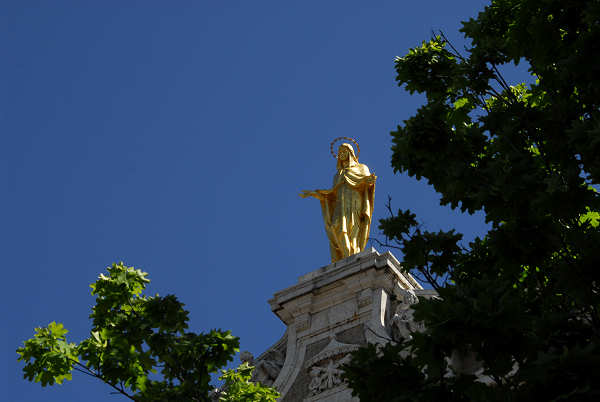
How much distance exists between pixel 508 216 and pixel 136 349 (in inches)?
190

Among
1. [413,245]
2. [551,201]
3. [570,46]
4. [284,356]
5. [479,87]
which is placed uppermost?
[284,356]

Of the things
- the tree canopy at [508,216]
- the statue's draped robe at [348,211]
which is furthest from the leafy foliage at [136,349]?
the statue's draped robe at [348,211]

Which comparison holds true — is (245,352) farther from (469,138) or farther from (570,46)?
(570,46)

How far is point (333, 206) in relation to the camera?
1895cm

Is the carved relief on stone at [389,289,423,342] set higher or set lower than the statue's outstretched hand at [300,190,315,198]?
lower

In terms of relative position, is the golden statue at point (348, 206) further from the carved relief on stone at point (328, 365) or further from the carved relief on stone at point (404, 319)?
the carved relief on stone at point (328, 365)

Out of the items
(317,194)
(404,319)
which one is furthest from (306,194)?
(404,319)

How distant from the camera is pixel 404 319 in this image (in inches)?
616

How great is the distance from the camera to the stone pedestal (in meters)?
15.8

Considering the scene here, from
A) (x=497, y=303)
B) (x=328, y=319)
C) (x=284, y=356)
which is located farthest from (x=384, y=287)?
(x=497, y=303)

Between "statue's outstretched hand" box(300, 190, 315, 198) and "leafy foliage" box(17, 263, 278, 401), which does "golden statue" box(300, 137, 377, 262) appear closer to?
"statue's outstretched hand" box(300, 190, 315, 198)

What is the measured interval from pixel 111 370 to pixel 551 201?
564 cm

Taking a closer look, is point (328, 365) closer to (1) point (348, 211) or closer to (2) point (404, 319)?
(2) point (404, 319)

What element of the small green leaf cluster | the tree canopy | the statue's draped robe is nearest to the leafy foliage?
the small green leaf cluster
